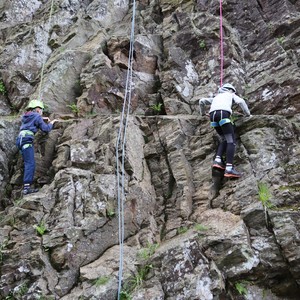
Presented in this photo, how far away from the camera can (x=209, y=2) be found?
47.0 feet

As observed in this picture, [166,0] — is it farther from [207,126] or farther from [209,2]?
[207,126]

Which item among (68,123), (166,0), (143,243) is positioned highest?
(166,0)

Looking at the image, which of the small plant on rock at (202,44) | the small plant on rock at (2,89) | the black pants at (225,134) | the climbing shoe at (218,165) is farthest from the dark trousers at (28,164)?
the small plant on rock at (202,44)

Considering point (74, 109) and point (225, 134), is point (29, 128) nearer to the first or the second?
point (74, 109)

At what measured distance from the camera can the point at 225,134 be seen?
867cm

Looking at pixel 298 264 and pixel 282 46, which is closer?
pixel 298 264

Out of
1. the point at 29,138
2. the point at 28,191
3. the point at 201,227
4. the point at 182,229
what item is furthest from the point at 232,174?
the point at 29,138

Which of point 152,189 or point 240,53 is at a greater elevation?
point 240,53

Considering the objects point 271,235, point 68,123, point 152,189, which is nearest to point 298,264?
point 271,235

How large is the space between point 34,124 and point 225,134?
506 cm

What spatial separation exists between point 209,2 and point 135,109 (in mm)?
6098

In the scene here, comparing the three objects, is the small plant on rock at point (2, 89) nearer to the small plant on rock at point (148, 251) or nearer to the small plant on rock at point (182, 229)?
the small plant on rock at point (148, 251)

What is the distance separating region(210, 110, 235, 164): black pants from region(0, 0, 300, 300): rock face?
42 cm

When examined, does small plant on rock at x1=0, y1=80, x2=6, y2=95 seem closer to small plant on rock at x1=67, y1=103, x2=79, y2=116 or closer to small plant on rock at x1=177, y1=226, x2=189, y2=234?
small plant on rock at x1=67, y1=103, x2=79, y2=116
